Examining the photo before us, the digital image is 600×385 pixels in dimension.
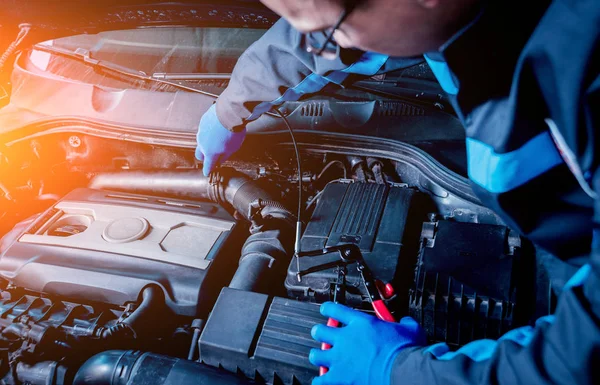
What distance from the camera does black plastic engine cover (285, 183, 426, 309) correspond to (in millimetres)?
1206

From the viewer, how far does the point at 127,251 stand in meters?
1.54

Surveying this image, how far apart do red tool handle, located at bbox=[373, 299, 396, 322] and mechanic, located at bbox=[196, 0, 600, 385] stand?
47 millimetres

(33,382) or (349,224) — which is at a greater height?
(349,224)

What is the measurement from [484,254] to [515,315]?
0.18 m

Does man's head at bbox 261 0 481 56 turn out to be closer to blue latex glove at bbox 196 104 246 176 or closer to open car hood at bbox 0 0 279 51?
→ blue latex glove at bbox 196 104 246 176

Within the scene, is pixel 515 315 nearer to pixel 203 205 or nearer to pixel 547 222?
pixel 547 222

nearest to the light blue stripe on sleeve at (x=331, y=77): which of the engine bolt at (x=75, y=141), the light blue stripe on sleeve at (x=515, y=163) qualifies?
the light blue stripe on sleeve at (x=515, y=163)

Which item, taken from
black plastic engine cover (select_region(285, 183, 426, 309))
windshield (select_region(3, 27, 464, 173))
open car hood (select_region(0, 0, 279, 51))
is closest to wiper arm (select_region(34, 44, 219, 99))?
windshield (select_region(3, 27, 464, 173))

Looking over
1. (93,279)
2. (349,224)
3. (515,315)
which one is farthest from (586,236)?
(93,279)

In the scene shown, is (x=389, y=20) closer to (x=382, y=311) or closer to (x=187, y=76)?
(x=382, y=311)

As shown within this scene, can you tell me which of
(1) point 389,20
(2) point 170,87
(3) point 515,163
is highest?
(1) point 389,20

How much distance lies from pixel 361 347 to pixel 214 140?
92 centimetres

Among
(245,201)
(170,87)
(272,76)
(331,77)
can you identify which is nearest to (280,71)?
(272,76)

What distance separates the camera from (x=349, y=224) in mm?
1375
